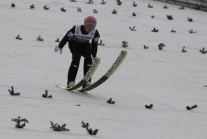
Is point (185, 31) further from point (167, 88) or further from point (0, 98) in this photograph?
point (0, 98)

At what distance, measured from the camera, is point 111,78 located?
13.2 m

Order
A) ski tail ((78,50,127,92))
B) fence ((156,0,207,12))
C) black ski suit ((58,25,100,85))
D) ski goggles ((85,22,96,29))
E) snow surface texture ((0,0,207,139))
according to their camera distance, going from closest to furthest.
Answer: snow surface texture ((0,0,207,139)) < ski tail ((78,50,127,92)) < ski goggles ((85,22,96,29)) < black ski suit ((58,25,100,85)) < fence ((156,0,207,12))

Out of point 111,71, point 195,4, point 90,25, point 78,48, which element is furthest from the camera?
point 195,4

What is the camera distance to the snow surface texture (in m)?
8.23

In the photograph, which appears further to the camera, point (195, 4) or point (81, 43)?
point (195, 4)

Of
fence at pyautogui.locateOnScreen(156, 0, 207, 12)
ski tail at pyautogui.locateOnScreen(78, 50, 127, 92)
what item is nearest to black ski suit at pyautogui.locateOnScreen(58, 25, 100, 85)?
ski tail at pyautogui.locateOnScreen(78, 50, 127, 92)

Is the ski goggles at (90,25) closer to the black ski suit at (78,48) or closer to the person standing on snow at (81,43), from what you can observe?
the person standing on snow at (81,43)

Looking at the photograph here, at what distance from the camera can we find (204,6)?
29594mm

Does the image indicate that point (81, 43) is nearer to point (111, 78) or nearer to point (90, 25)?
point (90, 25)

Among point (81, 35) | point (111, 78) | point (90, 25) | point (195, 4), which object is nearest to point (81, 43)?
point (81, 35)

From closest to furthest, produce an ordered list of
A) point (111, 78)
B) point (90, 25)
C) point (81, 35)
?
point (90, 25)
point (81, 35)
point (111, 78)

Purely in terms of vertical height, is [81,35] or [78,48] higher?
[81,35]

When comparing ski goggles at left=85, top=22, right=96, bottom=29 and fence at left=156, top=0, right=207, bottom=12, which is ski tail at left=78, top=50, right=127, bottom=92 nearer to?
ski goggles at left=85, top=22, right=96, bottom=29

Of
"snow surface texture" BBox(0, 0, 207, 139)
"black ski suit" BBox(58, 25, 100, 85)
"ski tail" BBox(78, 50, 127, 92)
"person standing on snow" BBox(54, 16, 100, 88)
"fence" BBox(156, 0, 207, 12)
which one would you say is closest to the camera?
"snow surface texture" BBox(0, 0, 207, 139)
